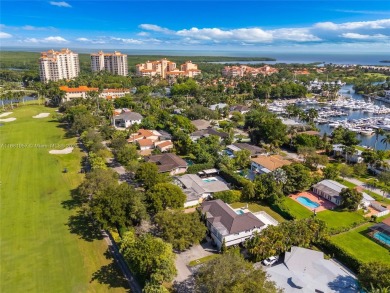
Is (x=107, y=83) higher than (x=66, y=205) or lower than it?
higher

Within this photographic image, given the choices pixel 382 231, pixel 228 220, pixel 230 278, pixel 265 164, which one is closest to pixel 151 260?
pixel 230 278

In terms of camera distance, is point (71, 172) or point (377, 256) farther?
point (71, 172)

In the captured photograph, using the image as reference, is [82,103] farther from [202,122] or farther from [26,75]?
[26,75]

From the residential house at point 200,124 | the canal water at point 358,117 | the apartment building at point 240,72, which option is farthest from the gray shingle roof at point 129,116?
the apartment building at point 240,72

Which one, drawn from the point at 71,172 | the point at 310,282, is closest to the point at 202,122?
the point at 71,172

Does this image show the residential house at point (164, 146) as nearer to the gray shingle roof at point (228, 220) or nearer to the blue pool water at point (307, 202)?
the gray shingle roof at point (228, 220)

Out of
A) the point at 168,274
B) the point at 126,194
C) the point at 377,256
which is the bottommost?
the point at 377,256

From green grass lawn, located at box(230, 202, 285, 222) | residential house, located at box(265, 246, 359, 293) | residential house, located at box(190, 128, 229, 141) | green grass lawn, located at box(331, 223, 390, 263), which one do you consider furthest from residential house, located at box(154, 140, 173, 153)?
residential house, located at box(265, 246, 359, 293)

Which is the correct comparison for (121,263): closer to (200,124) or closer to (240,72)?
(200,124)
